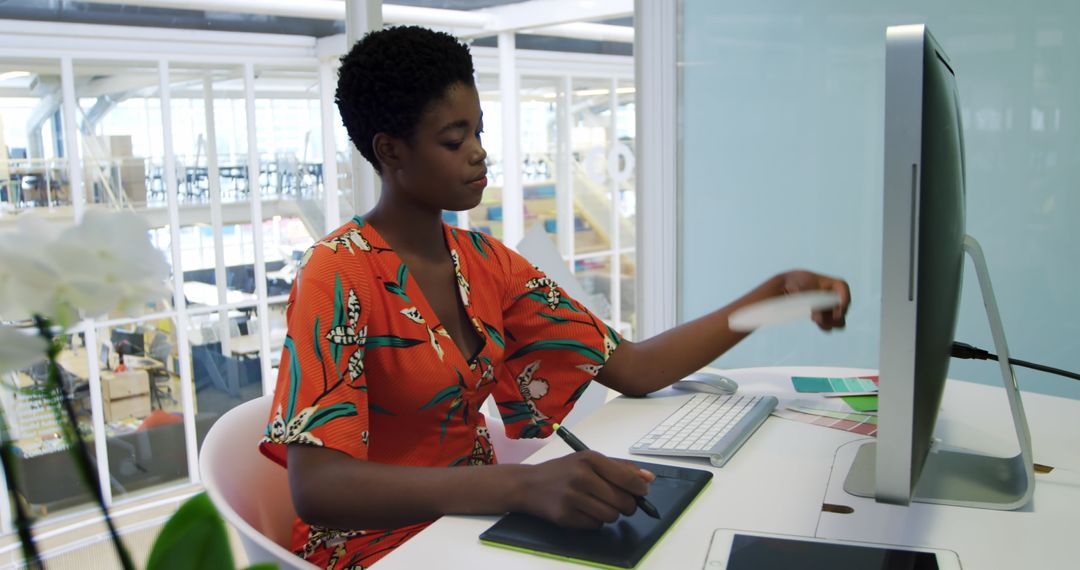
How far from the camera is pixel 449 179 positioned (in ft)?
4.20

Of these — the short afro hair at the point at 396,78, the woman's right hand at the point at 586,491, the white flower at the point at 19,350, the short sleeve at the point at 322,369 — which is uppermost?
the short afro hair at the point at 396,78

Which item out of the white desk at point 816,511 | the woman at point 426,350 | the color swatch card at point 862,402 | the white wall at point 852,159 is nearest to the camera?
the white desk at point 816,511

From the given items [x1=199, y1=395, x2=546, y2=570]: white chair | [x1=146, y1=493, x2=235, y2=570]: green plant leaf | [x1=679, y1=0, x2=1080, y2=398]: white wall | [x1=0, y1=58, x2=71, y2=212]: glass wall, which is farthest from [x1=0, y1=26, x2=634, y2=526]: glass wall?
[x1=146, y1=493, x2=235, y2=570]: green plant leaf

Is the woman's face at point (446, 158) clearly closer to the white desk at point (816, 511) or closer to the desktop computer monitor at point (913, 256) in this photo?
the white desk at point (816, 511)

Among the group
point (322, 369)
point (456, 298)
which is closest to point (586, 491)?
point (322, 369)

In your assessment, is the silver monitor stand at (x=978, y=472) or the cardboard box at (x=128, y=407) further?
the cardboard box at (x=128, y=407)

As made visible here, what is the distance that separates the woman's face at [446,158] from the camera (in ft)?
4.17

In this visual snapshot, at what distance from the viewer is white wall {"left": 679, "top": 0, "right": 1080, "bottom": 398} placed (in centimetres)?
214

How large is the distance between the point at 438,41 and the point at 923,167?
2.60ft

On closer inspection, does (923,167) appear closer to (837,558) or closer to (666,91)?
(837,558)

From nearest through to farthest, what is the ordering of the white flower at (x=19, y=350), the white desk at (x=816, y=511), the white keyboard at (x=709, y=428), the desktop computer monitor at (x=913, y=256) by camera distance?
the white flower at (x=19, y=350) < the desktop computer monitor at (x=913, y=256) < the white desk at (x=816, y=511) < the white keyboard at (x=709, y=428)

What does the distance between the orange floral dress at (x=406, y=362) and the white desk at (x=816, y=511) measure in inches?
5.6

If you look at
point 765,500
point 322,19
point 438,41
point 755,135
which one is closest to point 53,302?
point 765,500

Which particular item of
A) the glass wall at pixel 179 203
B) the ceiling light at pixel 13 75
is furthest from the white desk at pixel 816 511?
the ceiling light at pixel 13 75
